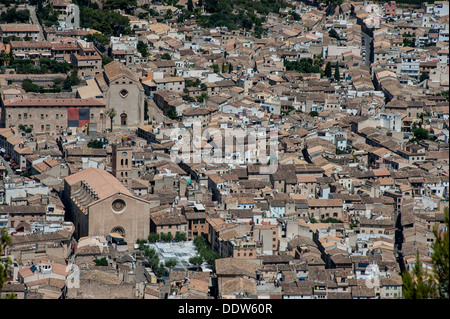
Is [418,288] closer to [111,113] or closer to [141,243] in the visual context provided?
[141,243]

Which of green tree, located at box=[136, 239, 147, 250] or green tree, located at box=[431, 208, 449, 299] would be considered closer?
green tree, located at box=[431, 208, 449, 299]

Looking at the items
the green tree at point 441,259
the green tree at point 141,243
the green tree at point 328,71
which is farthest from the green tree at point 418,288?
the green tree at point 328,71

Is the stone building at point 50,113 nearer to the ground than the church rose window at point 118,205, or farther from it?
farther from it

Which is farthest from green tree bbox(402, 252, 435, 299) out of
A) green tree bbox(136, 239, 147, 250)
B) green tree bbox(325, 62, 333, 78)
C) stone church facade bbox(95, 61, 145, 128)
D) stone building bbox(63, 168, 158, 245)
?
green tree bbox(325, 62, 333, 78)

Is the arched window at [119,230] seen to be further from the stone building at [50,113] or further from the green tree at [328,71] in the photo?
the green tree at [328,71]

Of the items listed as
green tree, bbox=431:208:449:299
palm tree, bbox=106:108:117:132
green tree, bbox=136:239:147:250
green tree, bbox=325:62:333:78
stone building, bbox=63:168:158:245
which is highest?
green tree, bbox=431:208:449:299

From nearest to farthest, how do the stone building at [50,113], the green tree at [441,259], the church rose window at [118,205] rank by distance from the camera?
the green tree at [441,259] → the church rose window at [118,205] → the stone building at [50,113]

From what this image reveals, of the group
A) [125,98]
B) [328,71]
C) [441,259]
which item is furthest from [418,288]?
[328,71]

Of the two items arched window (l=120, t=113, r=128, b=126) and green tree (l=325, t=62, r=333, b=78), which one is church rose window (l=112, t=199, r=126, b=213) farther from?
green tree (l=325, t=62, r=333, b=78)

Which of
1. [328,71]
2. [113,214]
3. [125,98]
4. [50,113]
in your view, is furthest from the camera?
[328,71]

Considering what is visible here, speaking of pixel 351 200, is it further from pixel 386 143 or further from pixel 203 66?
pixel 203 66

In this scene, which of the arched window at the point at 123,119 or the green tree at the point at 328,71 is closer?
the arched window at the point at 123,119
